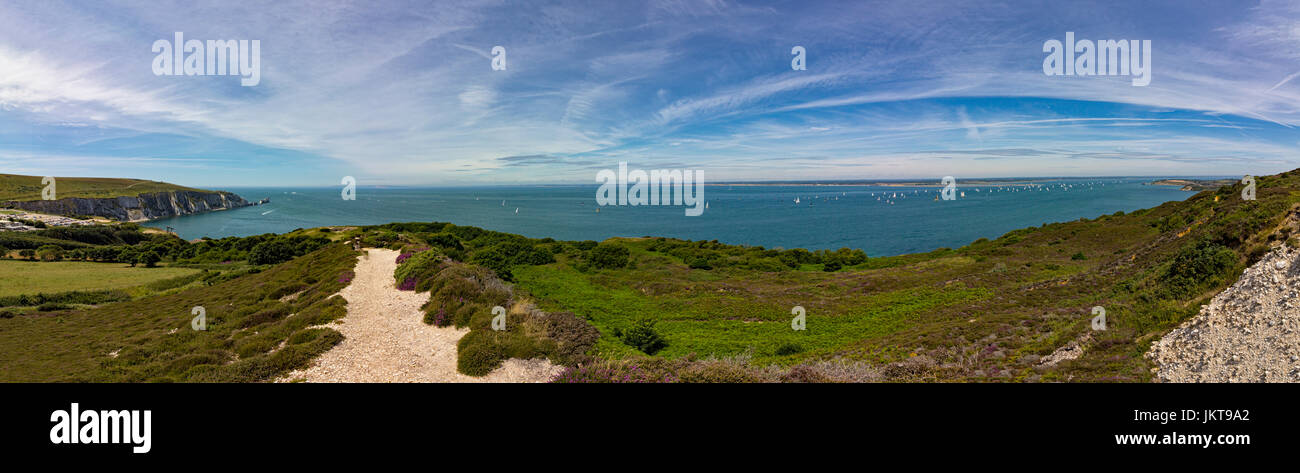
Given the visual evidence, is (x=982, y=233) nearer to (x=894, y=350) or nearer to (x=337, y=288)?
A: (x=894, y=350)

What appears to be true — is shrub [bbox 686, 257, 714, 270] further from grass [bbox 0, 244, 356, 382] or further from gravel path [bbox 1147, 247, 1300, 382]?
gravel path [bbox 1147, 247, 1300, 382]

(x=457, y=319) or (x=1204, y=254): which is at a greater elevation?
(x=1204, y=254)

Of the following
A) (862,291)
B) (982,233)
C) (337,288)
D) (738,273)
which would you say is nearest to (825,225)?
Result: (982,233)

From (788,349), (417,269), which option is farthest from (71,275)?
(788,349)

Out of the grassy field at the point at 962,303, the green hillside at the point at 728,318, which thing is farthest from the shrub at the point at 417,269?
the grassy field at the point at 962,303

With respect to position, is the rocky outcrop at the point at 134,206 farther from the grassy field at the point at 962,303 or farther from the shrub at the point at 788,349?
the shrub at the point at 788,349

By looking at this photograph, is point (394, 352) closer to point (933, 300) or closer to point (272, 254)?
point (933, 300)
